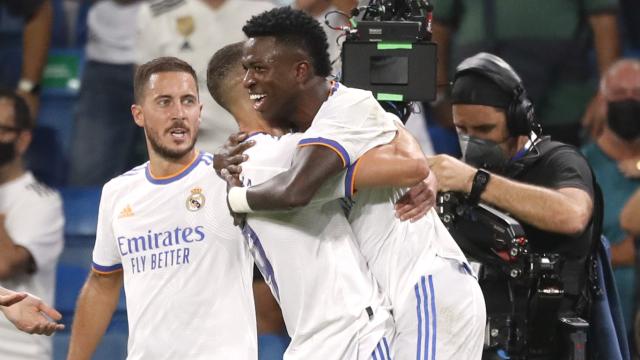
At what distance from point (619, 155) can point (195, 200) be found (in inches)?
106

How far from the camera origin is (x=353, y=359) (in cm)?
343

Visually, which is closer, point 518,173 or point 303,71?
point 303,71

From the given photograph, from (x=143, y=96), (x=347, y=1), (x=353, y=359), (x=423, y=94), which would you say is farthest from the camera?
(x=347, y=1)

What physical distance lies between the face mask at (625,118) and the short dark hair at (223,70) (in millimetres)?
2498

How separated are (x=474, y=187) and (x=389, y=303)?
94cm

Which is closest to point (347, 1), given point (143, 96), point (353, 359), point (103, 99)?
point (103, 99)

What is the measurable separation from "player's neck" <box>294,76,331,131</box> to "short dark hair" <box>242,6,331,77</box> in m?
0.04

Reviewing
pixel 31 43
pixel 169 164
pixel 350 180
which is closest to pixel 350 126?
pixel 350 180

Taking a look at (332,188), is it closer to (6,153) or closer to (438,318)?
(438,318)

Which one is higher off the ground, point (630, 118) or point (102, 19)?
point (102, 19)

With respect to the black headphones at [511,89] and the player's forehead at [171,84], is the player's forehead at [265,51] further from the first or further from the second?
the black headphones at [511,89]

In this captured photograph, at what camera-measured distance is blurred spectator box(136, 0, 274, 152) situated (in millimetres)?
5785

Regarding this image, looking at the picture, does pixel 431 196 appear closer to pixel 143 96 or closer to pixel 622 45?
pixel 143 96

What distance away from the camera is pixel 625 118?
5.95 m
